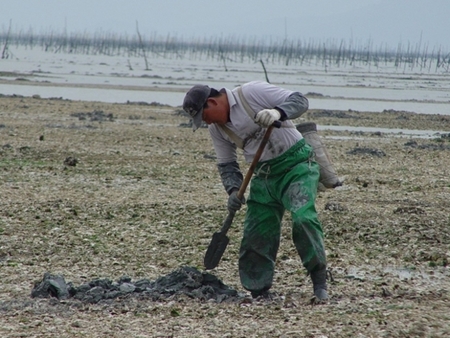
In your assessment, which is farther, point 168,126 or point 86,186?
point 168,126

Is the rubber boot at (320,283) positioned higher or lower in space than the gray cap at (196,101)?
lower

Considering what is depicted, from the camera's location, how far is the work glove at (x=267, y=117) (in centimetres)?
596

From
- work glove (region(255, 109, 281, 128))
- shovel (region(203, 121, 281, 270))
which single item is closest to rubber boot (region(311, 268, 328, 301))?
shovel (region(203, 121, 281, 270))

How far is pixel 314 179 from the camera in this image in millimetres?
6402

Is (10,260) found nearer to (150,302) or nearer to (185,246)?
(185,246)

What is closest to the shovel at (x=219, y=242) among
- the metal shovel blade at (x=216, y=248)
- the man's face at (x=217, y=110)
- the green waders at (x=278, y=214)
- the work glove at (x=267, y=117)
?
the metal shovel blade at (x=216, y=248)

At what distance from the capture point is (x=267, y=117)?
5.96 meters

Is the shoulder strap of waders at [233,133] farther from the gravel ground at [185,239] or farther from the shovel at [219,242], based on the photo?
the gravel ground at [185,239]

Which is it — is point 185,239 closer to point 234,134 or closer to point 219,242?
point 219,242

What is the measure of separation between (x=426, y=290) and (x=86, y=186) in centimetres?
668

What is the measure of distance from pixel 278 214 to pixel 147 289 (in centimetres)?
119

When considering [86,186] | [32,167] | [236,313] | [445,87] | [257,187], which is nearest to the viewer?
[236,313]

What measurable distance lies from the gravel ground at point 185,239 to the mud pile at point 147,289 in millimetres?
75

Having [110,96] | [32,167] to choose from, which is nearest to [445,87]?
[110,96]
